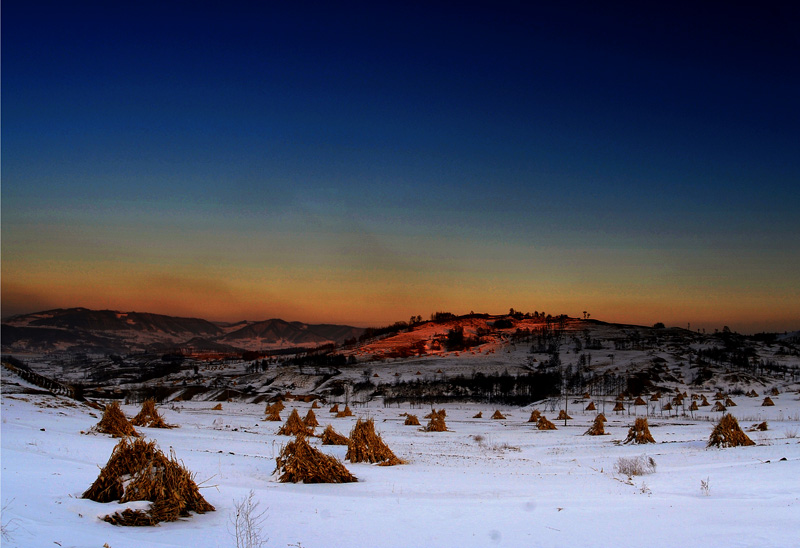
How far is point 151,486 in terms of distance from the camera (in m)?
9.04

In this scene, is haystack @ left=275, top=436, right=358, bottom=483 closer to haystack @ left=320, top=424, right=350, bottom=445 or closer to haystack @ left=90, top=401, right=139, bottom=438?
haystack @ left=320, top=424, right=350, bottom=445

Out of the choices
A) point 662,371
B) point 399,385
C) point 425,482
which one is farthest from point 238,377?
point 425,482

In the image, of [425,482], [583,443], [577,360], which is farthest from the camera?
[577,360]

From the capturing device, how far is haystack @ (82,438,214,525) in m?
8.60

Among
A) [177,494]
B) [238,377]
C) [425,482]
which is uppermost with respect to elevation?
[177,494]

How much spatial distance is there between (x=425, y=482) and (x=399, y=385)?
3284 inches

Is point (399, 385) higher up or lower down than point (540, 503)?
lower down

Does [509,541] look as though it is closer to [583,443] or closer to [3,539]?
[3,539]

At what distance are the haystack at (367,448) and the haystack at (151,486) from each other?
27.8ft

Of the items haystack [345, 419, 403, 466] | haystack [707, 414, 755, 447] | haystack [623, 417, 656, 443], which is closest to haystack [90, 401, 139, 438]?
haystack [345, 419, 403, 466]

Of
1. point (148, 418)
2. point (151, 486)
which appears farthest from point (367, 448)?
point (148, 418)

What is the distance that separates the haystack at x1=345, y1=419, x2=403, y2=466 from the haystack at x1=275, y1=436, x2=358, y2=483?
3768 millimetres

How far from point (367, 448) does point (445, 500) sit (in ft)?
23.1

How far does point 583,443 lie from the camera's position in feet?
87.1
